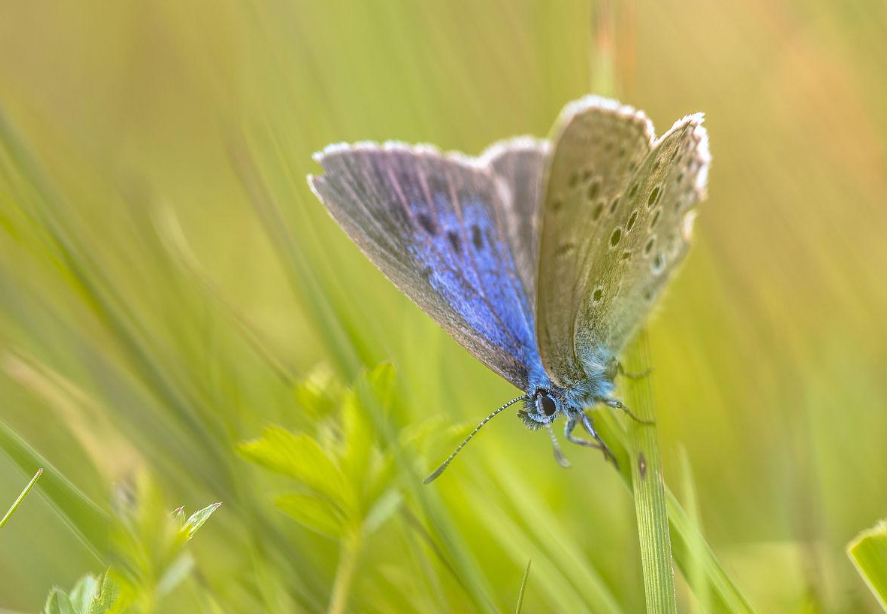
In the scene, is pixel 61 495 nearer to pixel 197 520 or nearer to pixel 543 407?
pixel 197 520

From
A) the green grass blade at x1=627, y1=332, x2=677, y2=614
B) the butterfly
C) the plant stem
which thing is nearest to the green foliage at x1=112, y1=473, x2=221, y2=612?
the plant stem

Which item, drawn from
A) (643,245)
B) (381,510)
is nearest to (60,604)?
(381,510)

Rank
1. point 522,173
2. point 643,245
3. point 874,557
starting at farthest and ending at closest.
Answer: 1. point 522,173
2. point 643,245
3. point 874,557

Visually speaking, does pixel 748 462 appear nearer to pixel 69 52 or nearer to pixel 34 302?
pixel 34 302

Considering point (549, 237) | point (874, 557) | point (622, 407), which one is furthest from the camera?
point (549, 237)

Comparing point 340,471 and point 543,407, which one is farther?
point 543,407

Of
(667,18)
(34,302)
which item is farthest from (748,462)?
(667,18)
